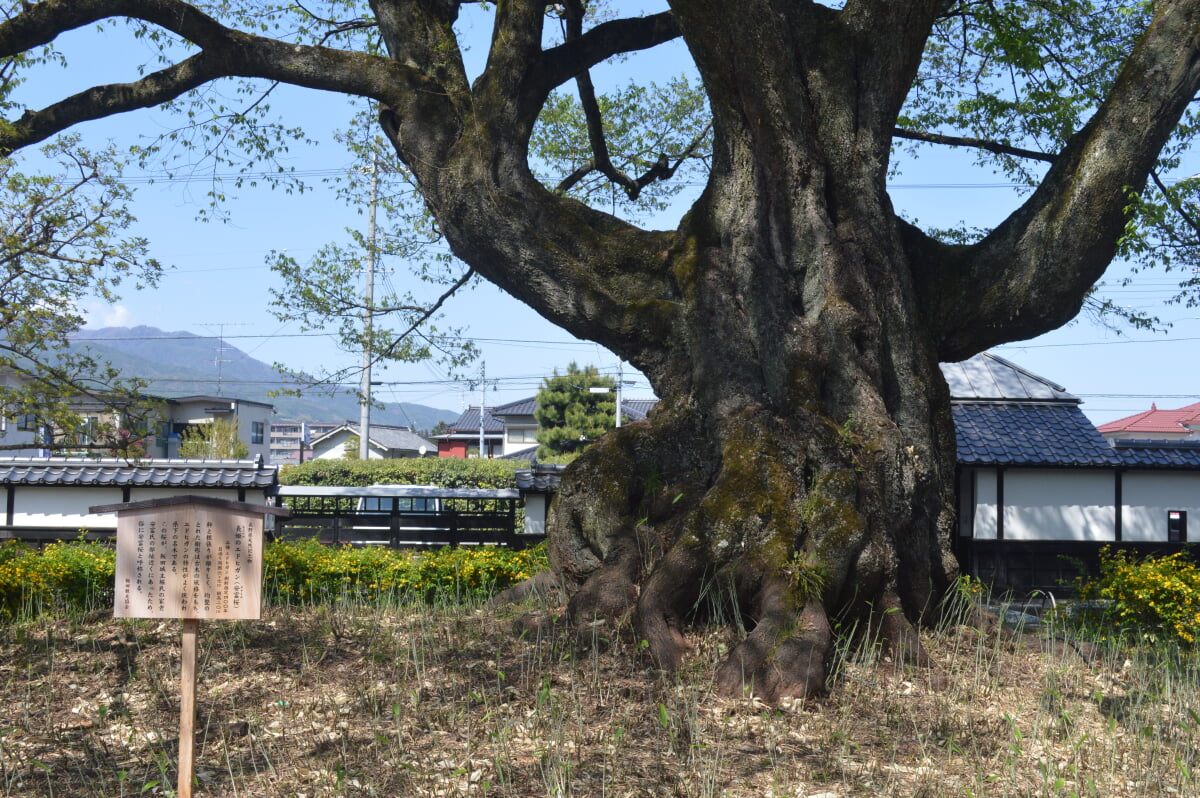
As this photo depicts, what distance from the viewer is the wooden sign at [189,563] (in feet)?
14.9

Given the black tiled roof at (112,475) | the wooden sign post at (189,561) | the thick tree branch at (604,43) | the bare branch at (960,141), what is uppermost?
the thick tree branch at (604,43)

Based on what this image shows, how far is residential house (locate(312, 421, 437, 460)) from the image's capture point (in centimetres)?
5759

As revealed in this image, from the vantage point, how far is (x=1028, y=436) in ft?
50.6

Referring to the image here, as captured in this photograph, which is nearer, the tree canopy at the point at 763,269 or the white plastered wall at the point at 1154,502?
the tree canopy at the point at 763,269

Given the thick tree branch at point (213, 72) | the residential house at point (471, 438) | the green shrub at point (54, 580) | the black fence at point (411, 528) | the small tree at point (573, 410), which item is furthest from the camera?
the residential house at point (471, 438)

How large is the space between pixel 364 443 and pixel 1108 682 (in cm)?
2858

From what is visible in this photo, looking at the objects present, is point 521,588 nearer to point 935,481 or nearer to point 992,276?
point 935,481

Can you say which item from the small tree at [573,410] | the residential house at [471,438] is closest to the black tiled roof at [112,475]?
the small tree at [573,410]

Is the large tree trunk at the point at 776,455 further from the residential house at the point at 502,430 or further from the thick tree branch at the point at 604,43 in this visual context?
the residential house at the point at 502,430

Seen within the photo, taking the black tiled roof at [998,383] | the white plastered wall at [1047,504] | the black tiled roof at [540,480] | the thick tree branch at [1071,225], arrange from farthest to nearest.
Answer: the black tiled roof at [998,383] → the black tiled roof at [540,480] → the white plastered wall at [1047,504] → the thick tree branch at [1071,225]

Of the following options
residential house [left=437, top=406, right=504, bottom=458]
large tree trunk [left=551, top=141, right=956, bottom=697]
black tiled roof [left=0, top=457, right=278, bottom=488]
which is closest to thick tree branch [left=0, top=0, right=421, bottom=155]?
large tree trunk [left=551, top=141, right=956, bottom=697]

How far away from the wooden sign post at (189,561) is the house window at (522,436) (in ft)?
159

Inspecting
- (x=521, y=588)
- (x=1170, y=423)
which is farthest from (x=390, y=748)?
(x=1170, y=423)

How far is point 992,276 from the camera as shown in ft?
26.6
